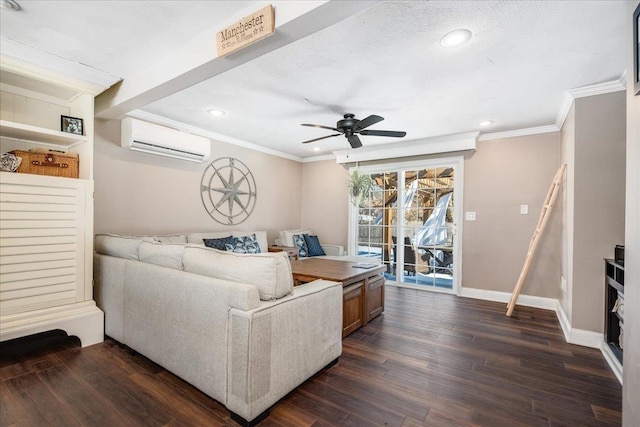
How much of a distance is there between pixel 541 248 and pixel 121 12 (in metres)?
4.91

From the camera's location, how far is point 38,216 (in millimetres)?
2385

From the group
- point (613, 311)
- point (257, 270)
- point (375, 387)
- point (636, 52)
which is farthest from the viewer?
point (613, 311)

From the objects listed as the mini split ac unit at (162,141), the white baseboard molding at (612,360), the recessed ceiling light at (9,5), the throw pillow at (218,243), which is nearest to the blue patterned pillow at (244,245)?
the throw pillow at (218,243)

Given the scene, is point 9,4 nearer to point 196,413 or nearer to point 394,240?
point 196,413

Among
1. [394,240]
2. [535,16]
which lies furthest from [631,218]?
[394,240]

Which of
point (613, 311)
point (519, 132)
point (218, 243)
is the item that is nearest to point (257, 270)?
point (218, 243)

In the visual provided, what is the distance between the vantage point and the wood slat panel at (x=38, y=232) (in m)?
2.25

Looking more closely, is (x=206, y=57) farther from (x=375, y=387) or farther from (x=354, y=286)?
(x=375, y=387)

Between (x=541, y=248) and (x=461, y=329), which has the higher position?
(x=541, y=248)

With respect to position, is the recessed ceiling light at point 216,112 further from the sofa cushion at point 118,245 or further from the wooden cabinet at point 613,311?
the wooden cabinet at point 613,311

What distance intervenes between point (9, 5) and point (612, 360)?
190 inches

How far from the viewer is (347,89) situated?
9.34 feet

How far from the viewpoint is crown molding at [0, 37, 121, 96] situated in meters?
2.20

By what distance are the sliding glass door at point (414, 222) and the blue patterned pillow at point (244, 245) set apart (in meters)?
1.90
